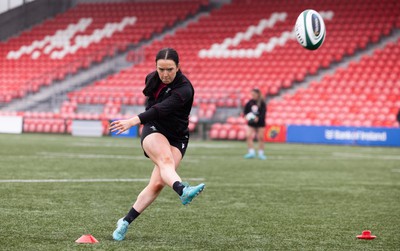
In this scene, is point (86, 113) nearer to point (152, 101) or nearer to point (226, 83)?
point (226, 83)

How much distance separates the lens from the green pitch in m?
7.19

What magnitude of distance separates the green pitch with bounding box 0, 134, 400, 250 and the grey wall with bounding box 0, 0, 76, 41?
99.9ft

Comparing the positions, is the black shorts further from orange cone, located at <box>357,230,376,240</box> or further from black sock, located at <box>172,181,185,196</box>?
orange cone, located at <box>357,230,376,240</box>

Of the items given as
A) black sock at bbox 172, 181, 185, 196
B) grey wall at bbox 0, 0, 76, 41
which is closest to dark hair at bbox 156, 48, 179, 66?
black sock at bbox 172, 181, 185, 196

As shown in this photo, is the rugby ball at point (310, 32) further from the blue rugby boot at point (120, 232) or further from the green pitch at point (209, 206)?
the blue rugby boot at point (120, 232)

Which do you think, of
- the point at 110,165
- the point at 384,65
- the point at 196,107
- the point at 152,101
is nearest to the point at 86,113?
the point at 196,107

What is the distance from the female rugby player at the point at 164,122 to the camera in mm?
7008

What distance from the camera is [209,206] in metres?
10.1

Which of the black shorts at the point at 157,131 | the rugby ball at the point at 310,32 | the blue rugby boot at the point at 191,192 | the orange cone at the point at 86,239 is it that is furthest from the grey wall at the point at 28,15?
the blue rugby boot at the point at 191,192

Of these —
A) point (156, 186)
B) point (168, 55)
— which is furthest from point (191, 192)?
point (168, 55)

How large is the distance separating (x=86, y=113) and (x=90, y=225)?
95.1 ft

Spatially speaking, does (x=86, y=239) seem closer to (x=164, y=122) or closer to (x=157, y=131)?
(x=157, y=131)

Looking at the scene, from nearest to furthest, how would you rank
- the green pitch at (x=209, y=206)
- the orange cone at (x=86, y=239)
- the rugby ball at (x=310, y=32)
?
the orange cone at (x=86, y=239) → the green pitch at (x=209, y=206) → the rugby ball at (x=310, y=32)

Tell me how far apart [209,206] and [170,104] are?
332 cm
